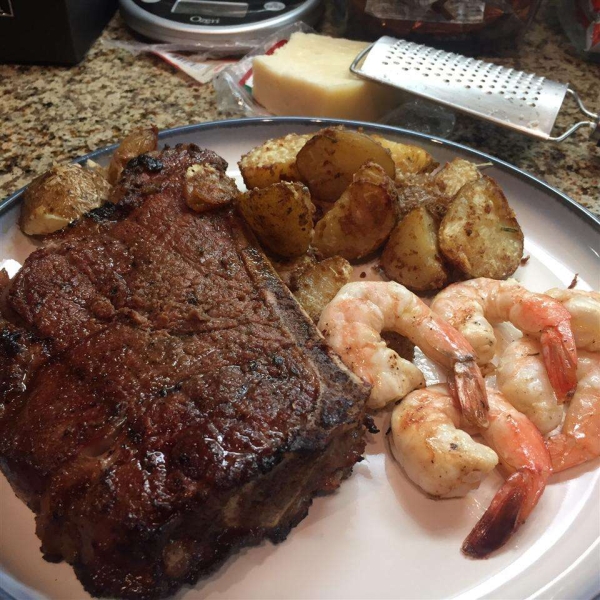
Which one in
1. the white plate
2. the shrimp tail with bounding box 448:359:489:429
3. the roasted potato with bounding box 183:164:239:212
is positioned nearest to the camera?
the white plate

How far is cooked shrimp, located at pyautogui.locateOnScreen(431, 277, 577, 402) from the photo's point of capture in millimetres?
1542

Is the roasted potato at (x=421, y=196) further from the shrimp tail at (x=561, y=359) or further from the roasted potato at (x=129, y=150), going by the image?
the roasted potato at (x=129, y=150)

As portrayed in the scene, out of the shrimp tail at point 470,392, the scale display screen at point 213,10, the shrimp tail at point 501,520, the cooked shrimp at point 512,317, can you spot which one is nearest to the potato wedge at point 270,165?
the cooked shrimp at point 512,317

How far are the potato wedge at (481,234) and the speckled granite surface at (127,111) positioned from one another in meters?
0.78

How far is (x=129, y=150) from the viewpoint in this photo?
2.11 m

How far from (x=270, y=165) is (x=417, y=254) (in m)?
0.59

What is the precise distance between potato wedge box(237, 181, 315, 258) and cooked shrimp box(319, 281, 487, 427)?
257mm

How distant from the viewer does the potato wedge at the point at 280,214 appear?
175 cm

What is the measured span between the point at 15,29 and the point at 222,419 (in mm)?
2707

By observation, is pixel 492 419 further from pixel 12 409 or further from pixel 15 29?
pixel 15 29

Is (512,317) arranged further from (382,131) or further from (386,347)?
(382,131)

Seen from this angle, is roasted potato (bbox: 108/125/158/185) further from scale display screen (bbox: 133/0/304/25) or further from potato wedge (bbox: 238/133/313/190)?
scale display screen (bbox: 133/0/304/25)

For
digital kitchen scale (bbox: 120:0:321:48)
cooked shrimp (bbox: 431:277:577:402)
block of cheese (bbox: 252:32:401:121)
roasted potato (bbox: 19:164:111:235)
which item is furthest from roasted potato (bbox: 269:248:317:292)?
digital kitchen scale (bbox: 120:0:321:48)

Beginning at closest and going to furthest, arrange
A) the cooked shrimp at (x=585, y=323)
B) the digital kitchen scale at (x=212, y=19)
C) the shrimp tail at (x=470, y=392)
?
1. the shrimp tail at (x=470, y=392)
2. the cooked shrimp at (x=585, y=323)
3. the digital kitchen scale at (x=212, y=19)
